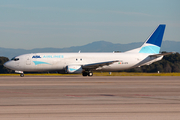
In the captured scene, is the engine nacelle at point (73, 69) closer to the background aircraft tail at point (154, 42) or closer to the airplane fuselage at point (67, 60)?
the airplane fuselage at point (67, 60)

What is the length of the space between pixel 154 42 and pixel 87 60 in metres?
14.5

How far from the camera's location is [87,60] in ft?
172

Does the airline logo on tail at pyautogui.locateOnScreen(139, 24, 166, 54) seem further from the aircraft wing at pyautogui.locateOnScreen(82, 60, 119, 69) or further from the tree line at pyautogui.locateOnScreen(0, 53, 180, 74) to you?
the tree line at pyautogui.locateOnScreen(0, 53, 180, 74)

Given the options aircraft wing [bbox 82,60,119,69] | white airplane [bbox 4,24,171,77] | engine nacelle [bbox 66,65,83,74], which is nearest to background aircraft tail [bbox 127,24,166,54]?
white airplane [bbox 4,24,171,77]

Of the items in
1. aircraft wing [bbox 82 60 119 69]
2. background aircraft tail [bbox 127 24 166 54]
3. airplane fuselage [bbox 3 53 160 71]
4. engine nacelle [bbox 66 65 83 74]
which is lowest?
engine nacelle [bbox 66 65 83 74]

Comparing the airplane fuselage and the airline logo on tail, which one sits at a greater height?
the airline logo on tail

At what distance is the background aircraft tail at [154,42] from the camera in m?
55.3

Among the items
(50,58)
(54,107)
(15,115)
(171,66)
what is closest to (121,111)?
(54,107)

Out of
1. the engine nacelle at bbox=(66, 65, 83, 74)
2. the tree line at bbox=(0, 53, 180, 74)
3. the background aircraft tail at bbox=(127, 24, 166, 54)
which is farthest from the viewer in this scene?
the tree line at bbox=(0, 53, 180, 74)

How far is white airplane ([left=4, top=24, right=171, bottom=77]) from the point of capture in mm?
50438

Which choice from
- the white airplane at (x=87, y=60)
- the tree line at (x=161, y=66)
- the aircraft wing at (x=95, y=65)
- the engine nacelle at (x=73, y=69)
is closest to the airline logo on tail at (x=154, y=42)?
the white airplane at (x=87, y=60)

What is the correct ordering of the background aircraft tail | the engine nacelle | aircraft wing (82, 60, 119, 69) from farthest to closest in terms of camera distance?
the background aircraft tail
aircraft wing (82, 60, 119, 69)
the engine nacelle

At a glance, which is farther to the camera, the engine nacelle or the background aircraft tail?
the background aircraft tail

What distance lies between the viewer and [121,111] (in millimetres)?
11461
